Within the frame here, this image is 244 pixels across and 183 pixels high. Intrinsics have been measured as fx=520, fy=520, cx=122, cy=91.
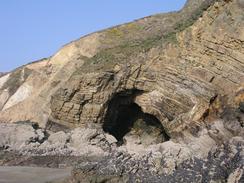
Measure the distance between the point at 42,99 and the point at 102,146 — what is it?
366 inches

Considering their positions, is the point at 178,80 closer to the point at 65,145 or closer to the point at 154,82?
the point at 154,82

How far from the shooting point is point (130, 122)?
95.3ft

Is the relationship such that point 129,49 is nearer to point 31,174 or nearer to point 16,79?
point 31,174

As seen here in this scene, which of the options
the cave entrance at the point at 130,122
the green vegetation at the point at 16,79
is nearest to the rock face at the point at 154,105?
the cave entrance at the point at 130,122

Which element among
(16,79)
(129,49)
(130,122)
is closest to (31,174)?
(130,122)

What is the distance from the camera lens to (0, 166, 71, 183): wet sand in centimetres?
2066

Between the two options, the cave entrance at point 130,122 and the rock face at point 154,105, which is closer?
the rock face at point 154,105

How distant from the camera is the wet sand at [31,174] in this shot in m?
20.7

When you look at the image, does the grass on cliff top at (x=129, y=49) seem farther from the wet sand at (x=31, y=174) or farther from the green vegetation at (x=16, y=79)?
the green vegetation at (x=16, y=79)

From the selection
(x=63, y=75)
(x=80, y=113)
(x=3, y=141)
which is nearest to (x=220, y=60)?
(x=80, y=113)

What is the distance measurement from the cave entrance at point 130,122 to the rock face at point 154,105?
6 centimetres

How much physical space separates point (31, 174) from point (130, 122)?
8219mm

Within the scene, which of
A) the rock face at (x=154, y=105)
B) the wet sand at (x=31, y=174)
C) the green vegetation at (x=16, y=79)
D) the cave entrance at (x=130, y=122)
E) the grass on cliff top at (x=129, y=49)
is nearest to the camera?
the rock face at (x=154, y=105)

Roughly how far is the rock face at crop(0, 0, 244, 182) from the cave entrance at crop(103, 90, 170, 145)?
2.2 inches
